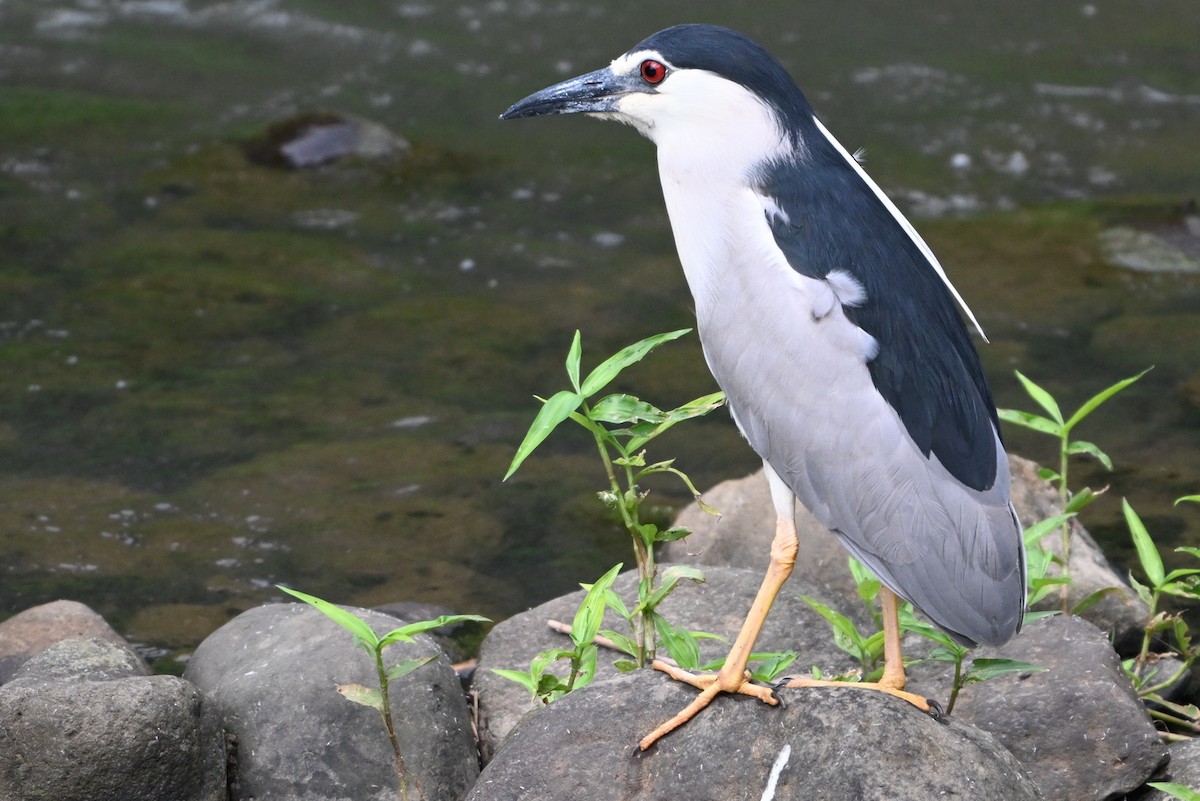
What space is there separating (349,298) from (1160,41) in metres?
6.59

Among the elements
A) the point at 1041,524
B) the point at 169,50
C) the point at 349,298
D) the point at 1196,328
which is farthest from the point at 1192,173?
the point at 169,50

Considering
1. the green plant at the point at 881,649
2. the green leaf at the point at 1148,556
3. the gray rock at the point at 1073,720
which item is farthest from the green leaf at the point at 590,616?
the green leaf at the point at 1148,556

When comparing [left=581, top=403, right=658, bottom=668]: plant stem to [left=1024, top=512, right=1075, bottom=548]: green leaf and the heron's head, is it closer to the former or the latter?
the heron's head

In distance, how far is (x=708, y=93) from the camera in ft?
10.8

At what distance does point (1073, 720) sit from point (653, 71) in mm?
1820

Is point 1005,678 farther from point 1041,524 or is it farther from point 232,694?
point 232,694

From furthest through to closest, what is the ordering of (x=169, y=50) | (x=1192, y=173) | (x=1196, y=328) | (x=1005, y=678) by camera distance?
(x=169, y=50) → (x=1192, y=173) → (x=1196, y=328) → (x=1005, y=678)

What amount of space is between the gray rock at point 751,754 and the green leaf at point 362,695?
0.32 metres

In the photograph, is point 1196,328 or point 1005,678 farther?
point 1196,328

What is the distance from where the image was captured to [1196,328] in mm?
6500

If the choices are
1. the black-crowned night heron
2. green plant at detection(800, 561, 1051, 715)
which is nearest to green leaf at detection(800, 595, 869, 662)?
green plant at detection(800, 561, 1051, 715)

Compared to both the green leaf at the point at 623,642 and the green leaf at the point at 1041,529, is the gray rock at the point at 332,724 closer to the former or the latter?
the green leaf at the point at 623,642

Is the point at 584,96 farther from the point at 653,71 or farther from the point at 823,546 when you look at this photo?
the point at 823,546

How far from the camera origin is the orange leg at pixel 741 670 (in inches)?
111
